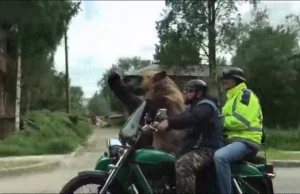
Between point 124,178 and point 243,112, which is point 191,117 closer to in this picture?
point 243,112

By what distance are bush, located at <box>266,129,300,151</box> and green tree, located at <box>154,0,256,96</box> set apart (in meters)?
23.0

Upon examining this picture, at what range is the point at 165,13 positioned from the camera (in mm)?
49531

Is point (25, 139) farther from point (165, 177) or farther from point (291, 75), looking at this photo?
point (291, 75)

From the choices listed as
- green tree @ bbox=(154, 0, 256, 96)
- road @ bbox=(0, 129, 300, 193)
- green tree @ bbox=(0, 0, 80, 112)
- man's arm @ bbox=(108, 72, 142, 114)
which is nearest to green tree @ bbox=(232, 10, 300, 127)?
green tree @ bbox=(154, 0, 256, 96)

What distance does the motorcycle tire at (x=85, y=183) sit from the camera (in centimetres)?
633

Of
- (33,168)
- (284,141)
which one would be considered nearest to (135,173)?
(33,168)

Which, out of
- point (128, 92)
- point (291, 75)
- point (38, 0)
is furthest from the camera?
point (291, 75)

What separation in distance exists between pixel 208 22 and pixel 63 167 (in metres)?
32.8

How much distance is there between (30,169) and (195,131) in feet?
28.7

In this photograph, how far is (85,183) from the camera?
6.38 m

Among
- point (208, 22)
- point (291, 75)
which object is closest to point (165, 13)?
point (208, 22)

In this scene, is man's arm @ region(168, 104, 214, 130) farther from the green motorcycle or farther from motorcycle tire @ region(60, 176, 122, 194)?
motorcycle tire @ region(60, 176, 122, 194)

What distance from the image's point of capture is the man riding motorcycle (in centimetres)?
623

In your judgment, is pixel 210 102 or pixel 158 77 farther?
pixel 158 77
